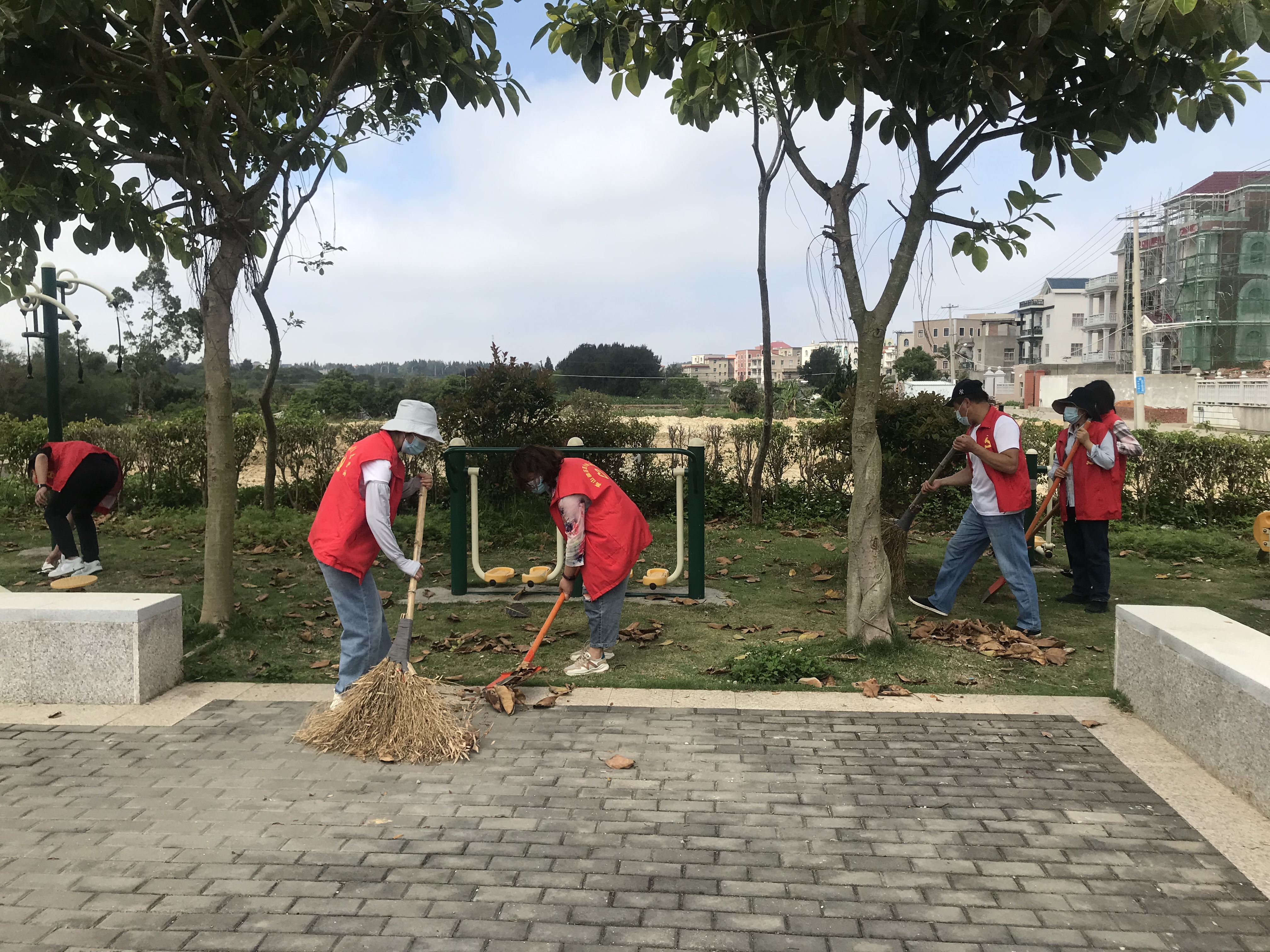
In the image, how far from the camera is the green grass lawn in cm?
577

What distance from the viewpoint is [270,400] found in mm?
11062

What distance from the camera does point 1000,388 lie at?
7856 cm

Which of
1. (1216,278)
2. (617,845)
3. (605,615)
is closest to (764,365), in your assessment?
(605,615)

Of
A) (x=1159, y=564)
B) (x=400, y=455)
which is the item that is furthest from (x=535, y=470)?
(x=1159, y=564)

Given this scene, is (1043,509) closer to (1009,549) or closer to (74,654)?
(1009,549)

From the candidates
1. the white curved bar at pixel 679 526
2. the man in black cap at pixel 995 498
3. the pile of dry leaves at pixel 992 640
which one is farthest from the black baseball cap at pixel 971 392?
the white curved bar at pixel 679 526

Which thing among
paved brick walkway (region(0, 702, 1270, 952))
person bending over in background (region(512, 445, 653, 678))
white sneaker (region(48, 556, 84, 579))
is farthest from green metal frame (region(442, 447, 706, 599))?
white sneaker (region(48, 556, 84, 579))

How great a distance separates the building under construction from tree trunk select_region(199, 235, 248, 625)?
71940 millimetres

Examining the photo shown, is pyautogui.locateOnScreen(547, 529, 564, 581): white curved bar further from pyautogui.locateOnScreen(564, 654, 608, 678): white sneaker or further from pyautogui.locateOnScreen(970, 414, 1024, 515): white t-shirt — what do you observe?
pyautogui.locateOnScreen(970, 414, 1024, 515): white t-shirt

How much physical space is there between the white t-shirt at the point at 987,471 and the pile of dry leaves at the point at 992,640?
79 centimetres

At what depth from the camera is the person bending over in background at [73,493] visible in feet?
27.0

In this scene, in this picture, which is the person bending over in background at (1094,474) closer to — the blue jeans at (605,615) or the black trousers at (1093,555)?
the black trousers at (1093,555)

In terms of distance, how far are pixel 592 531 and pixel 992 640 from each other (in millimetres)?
2800

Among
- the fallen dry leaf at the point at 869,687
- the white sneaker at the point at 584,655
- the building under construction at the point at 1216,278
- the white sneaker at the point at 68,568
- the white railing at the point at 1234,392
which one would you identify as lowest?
the fallen dry leaf at the point at 869,687
